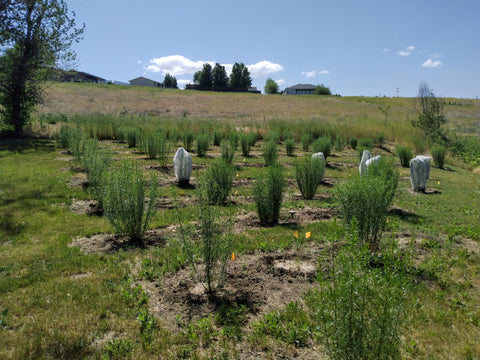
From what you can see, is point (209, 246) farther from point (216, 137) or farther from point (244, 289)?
point (216, 137)

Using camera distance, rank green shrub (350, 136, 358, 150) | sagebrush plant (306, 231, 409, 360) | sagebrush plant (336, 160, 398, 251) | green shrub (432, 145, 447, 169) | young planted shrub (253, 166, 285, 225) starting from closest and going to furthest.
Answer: sagebrush plant (306, 231, 409, 360), sagebrush plant (336, 160, 398, 251), young planted shrub (253, 166, 285, 225), green shrub (432, 145, 447, 169), green shrub (350, 136, 358, 150)

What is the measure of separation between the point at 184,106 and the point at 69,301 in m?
39.1

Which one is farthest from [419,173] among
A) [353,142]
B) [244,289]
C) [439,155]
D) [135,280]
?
[353,142]

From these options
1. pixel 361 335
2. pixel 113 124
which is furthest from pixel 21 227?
pixel 113 124

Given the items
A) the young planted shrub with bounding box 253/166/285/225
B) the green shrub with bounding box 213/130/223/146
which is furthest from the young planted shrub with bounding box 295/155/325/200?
the green shrub with bounding box 213/130/223/146

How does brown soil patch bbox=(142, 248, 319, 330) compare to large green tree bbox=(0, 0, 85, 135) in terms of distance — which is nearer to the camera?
brown soil patch bbox=(142, 248, 319, 330)

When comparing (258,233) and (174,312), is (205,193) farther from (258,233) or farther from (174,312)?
(258,233)

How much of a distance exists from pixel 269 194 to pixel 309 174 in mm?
2253

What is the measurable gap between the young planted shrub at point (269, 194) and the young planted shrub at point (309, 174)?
187cm

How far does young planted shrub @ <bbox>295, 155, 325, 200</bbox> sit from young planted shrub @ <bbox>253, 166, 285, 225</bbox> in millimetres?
1873

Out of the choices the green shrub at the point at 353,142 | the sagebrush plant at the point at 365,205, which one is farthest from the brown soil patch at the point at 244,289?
the green shrub at the point at 353,142

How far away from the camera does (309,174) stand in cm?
766

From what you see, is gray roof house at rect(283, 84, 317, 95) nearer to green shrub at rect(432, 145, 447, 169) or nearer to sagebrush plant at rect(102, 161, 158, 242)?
green shrub at rect(432, 145, 447, 169)

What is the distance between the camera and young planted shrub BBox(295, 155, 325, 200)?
24.9 feet
